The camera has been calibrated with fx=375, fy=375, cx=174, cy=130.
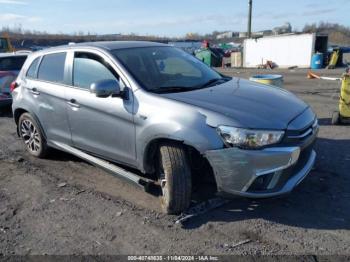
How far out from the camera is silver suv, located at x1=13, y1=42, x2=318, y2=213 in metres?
3.54

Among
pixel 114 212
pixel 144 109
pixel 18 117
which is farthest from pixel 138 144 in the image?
pixel 18 117

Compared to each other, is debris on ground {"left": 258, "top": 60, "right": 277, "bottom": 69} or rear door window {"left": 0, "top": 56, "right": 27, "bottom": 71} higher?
rear door window {"left": 0, "top": 56, "right": 27, "bottom": 71}

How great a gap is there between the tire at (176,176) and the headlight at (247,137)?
54cm

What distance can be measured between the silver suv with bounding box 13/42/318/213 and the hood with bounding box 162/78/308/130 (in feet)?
0.04

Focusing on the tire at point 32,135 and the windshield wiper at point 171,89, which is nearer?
the windshield wiper at point 171,89

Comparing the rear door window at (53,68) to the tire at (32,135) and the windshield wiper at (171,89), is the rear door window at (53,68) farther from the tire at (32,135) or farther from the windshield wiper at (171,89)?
the windshield wiper at (171,89)

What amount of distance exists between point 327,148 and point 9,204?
471 centimetres

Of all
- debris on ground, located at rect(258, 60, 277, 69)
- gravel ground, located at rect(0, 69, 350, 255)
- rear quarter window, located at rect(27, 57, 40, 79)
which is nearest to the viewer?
gravel ground, located at rect(0, 69, 350, 255)

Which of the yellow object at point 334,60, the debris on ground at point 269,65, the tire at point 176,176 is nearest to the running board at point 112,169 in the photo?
the tire at point 176,176

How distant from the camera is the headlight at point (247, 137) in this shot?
3.47 m

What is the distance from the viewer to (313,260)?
3.18 m

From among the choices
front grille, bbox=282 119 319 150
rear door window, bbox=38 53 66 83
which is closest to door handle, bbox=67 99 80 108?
rear door window, bbox=38 53 66 83

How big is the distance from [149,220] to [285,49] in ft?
90.8

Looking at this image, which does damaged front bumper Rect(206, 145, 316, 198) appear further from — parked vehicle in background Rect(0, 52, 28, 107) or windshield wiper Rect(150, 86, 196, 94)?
parked vehicle in background Rect(0, 52, 28, 107)
